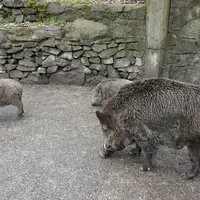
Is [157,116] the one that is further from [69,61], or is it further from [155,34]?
[69,61]

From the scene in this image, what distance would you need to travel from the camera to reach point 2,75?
25.4 ft

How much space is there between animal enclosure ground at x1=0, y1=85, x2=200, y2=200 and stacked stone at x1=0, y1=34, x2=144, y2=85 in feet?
5.77

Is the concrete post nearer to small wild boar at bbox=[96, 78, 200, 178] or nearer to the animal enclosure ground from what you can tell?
the animal enclosure ground

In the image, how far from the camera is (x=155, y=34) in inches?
253

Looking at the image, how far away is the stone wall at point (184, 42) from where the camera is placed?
6.27m

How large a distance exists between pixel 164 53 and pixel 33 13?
12.8 feet

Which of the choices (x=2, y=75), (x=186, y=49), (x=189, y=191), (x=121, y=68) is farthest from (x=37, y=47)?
(x=189, y=191)

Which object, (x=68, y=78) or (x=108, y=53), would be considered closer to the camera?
(x=108, y=53)

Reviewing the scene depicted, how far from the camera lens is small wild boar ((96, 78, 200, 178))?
368cm

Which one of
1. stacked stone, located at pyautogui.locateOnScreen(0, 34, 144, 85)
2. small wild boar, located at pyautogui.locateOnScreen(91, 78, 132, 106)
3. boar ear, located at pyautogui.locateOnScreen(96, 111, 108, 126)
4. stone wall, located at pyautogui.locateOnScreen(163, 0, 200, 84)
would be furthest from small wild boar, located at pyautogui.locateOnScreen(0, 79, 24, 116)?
stone wall, located at pyautogui.locateOnScreen(163, 0, 200, 84)

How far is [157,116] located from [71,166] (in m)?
1.67

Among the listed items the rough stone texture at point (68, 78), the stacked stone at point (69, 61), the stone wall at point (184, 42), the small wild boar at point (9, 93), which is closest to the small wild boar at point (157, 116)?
the small wild boar at point (9, 93)

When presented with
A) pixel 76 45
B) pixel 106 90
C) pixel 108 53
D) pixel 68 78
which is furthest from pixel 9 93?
pixel 108 53

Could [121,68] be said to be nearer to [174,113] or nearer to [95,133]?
[95,133]
